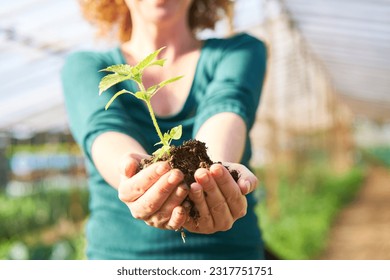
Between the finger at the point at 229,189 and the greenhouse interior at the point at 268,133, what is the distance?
50 centimetres

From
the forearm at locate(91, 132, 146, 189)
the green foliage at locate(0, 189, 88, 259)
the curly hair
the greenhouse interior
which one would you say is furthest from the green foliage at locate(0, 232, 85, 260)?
the forearm at locate(91, 132, 146, 189)

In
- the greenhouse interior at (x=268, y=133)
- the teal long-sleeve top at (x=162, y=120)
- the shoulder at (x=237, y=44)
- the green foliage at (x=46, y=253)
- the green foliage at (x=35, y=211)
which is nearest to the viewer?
the teal long-sleeve top at (x=162, y=120)

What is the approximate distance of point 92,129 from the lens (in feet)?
3.57

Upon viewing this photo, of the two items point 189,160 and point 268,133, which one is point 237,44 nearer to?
point 189,160

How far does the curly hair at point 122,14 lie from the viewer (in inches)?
54.1

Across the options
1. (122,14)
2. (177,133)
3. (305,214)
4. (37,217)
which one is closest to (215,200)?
(177,133)

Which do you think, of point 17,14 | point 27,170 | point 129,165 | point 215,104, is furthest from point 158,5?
point 27,170

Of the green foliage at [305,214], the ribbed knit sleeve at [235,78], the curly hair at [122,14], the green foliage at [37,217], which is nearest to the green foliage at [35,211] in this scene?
the green foliage at [37,217]

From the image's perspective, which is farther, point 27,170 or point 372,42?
A: point 27,170

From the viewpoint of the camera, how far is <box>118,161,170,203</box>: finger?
33.3 inches

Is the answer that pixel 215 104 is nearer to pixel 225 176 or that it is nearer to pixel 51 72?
pixel 225 176

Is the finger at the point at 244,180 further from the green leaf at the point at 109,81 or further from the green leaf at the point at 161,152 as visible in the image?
the green leaf at the point at 109,81

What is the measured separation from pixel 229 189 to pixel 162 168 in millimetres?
111

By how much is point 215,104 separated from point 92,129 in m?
0.23
